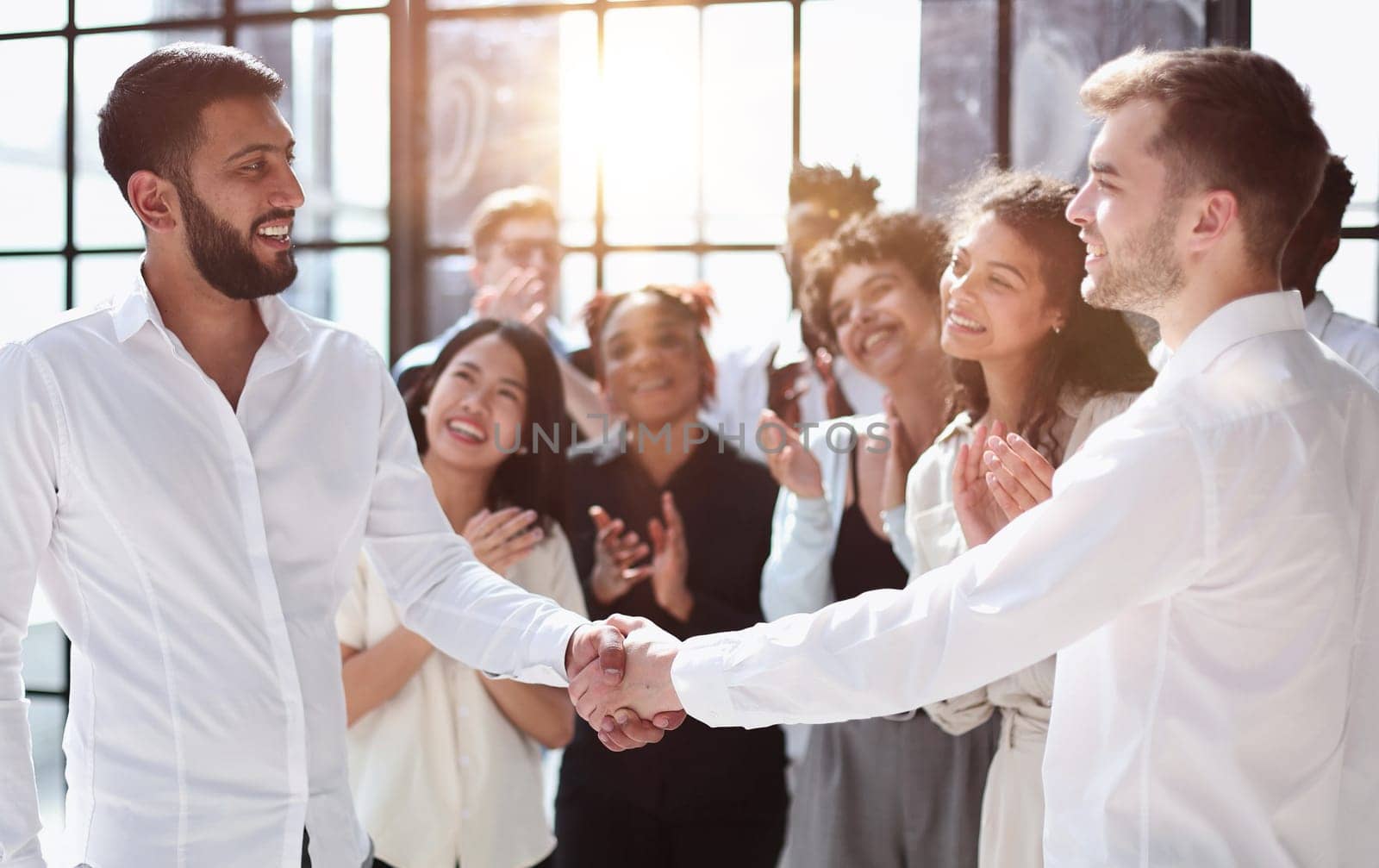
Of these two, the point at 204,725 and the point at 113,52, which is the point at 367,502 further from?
the point at 113,52

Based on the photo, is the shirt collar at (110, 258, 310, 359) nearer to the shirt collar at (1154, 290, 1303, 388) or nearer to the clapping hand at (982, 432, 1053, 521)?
the clapping hand at (982, 432, 1053, 521)

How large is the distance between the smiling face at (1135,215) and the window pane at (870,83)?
160 centimetres

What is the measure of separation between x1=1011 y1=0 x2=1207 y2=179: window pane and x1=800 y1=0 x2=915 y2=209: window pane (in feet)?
0.82

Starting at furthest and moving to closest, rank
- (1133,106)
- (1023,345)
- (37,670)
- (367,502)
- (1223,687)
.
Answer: (37,670) < (1023,345) < (367,502) < (1133,106) < (1223,687)

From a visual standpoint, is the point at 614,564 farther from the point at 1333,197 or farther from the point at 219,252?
the point at 1333,197

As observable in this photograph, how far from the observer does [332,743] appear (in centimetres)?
169

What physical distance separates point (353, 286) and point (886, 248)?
177cm

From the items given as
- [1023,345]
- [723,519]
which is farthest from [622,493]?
[1023,345]

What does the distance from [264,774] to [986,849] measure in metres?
1.04

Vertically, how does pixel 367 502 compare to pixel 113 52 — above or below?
below

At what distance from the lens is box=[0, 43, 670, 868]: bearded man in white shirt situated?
5.04ft

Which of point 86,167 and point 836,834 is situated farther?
point 86,167

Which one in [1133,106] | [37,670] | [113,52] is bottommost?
[37,670]

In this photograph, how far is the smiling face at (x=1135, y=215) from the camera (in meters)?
1.47
